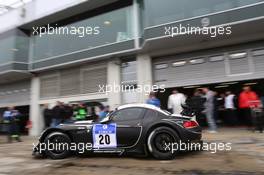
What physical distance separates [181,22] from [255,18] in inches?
117

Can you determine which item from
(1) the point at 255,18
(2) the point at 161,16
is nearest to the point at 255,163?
(1) the point at 255,18

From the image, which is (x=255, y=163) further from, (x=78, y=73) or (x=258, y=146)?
(x=78, y=73)

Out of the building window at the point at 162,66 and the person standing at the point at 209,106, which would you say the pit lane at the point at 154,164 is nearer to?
the person standing at the point at 209,106

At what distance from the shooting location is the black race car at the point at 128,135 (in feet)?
25.0

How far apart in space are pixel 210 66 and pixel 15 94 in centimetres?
1443

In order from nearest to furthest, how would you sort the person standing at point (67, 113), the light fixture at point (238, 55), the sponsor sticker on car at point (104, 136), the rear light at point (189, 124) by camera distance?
the rear light at point (189, 124) < the sponsor sticker on car at point (104, 136) < the light fixture at point (238, 55) < the person standing at point (67, 113)

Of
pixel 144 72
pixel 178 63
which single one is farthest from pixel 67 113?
pixel 178 63

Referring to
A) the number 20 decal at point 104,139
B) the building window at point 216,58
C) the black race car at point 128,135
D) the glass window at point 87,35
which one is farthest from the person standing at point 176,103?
the number 20 decal at point 104,139

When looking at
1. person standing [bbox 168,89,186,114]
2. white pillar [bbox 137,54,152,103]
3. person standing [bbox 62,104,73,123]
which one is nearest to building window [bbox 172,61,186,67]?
white pillar [bbox 137,54,152,103]

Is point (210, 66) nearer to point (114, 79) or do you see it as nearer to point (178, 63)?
point (178, 63)

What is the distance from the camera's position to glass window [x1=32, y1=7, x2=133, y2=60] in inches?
655

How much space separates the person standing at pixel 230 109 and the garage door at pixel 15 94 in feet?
43.5

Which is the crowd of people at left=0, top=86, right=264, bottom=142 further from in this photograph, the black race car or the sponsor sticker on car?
the sponsor sticker on car

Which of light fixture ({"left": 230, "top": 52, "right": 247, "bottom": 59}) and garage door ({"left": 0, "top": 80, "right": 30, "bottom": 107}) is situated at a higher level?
light fixture ({"left": 230, "top": 52, "right": 247, "bottom": 59})
